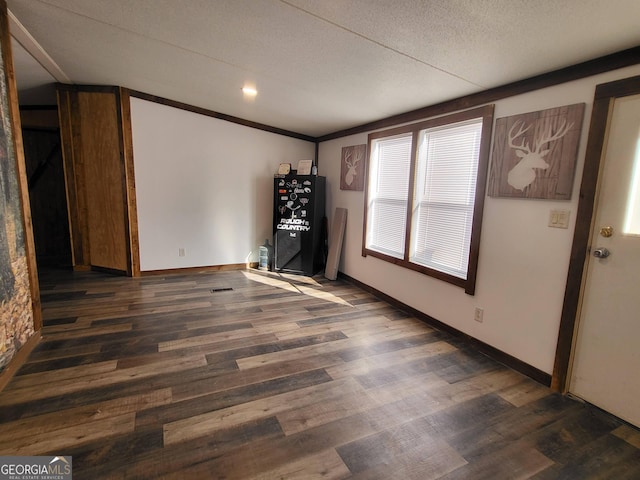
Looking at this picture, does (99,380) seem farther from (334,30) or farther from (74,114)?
(74,114)

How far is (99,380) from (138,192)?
114 inches

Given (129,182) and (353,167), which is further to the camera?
(353,167)

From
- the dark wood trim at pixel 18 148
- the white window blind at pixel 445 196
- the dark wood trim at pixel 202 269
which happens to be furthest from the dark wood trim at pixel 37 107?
the white window blind at pixel 445 196

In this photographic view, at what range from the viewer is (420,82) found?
253 cm

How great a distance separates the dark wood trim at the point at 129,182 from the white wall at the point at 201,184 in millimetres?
60

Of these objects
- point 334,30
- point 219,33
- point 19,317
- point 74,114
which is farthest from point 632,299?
point 74,114

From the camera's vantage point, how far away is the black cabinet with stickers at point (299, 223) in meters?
4.72

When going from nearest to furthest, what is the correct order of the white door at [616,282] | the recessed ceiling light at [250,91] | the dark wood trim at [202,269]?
the white door at [616,282]
the recessed ceiling light at [250,91]
the dark wood trim at [202,269]

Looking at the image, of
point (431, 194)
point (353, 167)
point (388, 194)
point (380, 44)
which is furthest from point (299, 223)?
point (380, 44)

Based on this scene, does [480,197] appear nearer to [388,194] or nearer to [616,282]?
[616,282]

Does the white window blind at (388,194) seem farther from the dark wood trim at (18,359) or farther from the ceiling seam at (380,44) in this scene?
the dark wood trim at (18,359)

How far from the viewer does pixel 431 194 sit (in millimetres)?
3170

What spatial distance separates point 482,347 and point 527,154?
1661 mm

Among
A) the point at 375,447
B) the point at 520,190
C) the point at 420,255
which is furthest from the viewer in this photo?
the point at 420,255
